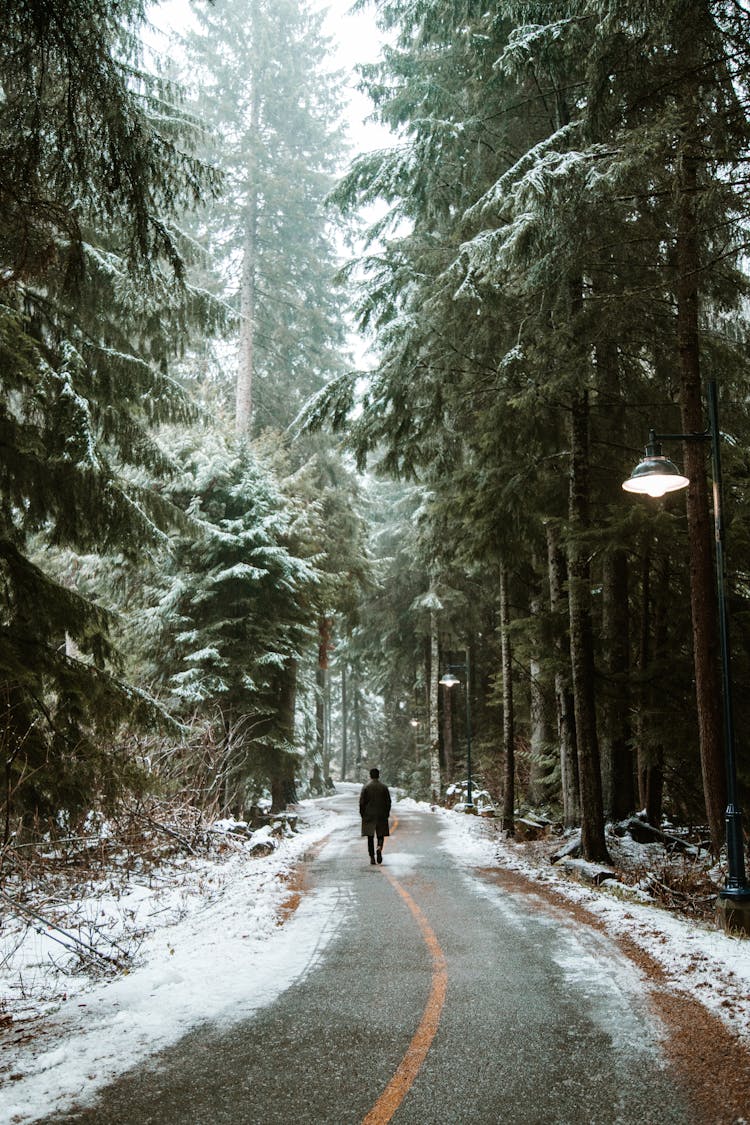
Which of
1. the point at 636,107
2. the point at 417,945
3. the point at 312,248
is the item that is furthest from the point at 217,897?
the point at 312,248

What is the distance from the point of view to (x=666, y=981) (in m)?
5.77

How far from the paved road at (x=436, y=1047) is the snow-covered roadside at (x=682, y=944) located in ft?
1.23

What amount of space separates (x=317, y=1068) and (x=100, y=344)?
30.6 ft

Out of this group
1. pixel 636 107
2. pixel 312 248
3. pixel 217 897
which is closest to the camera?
pixel 636 107

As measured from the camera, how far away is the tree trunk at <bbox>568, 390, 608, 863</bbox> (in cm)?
1138

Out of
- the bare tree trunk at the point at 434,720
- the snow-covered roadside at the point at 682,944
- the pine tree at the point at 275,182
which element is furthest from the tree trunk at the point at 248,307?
the snow-covered roadside at the point at 682,944

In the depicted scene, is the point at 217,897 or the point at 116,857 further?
the point at 116,857

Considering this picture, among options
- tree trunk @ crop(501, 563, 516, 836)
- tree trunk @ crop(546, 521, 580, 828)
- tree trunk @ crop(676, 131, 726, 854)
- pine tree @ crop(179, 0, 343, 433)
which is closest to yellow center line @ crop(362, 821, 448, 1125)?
tree trunk @ crop(676, 131, 726, 854)

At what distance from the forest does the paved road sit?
138 inches

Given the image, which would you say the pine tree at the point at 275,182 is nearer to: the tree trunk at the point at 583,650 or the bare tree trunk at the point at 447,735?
the bare tree trunk at the point at 447,735

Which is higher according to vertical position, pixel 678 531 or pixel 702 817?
pixel 678 531

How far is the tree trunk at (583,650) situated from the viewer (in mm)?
11375

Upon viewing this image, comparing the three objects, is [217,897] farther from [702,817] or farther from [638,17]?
[638,17]

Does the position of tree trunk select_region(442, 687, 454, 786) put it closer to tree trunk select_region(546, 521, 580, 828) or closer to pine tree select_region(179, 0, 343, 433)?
pine tree select_region(179, 0, 343, 433)
